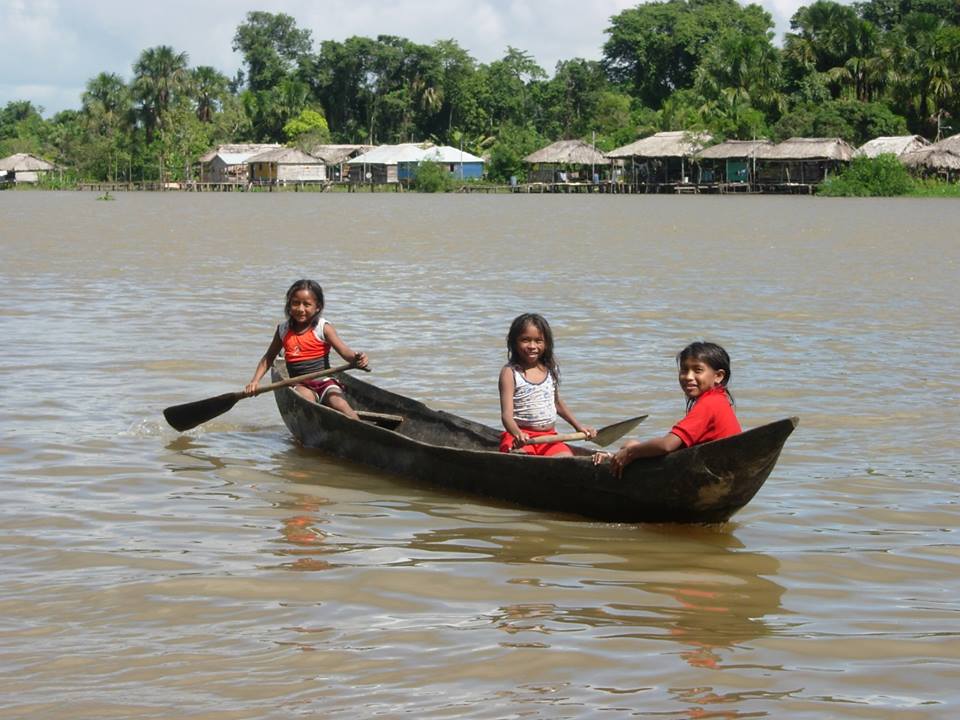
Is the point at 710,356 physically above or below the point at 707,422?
above

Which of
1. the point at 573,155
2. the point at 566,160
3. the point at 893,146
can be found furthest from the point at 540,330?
the point at 573,155

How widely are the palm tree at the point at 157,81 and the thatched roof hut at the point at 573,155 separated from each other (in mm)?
24073

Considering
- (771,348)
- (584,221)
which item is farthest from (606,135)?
(771,348)

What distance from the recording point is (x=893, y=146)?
170 feet

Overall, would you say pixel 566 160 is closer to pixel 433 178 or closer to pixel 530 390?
pixel 433 178

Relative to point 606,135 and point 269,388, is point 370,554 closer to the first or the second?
point 269,388

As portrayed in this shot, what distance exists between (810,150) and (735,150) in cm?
385

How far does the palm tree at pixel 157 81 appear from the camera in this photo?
76188 millimetres

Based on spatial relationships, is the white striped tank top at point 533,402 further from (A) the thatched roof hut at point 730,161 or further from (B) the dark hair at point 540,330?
(A) the thatched roof hut at point 730,161

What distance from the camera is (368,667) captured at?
13.3ft

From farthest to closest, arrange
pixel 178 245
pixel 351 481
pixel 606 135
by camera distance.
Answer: pixel 606 135, pixel 178 245, pixel 351 481

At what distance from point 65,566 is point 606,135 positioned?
70.3 metres

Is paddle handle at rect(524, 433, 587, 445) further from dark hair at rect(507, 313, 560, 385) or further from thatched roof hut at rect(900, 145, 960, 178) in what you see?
thatched roof hut at rect(900, 145, 960, 178)

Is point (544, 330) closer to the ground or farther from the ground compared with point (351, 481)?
farther from the ground
